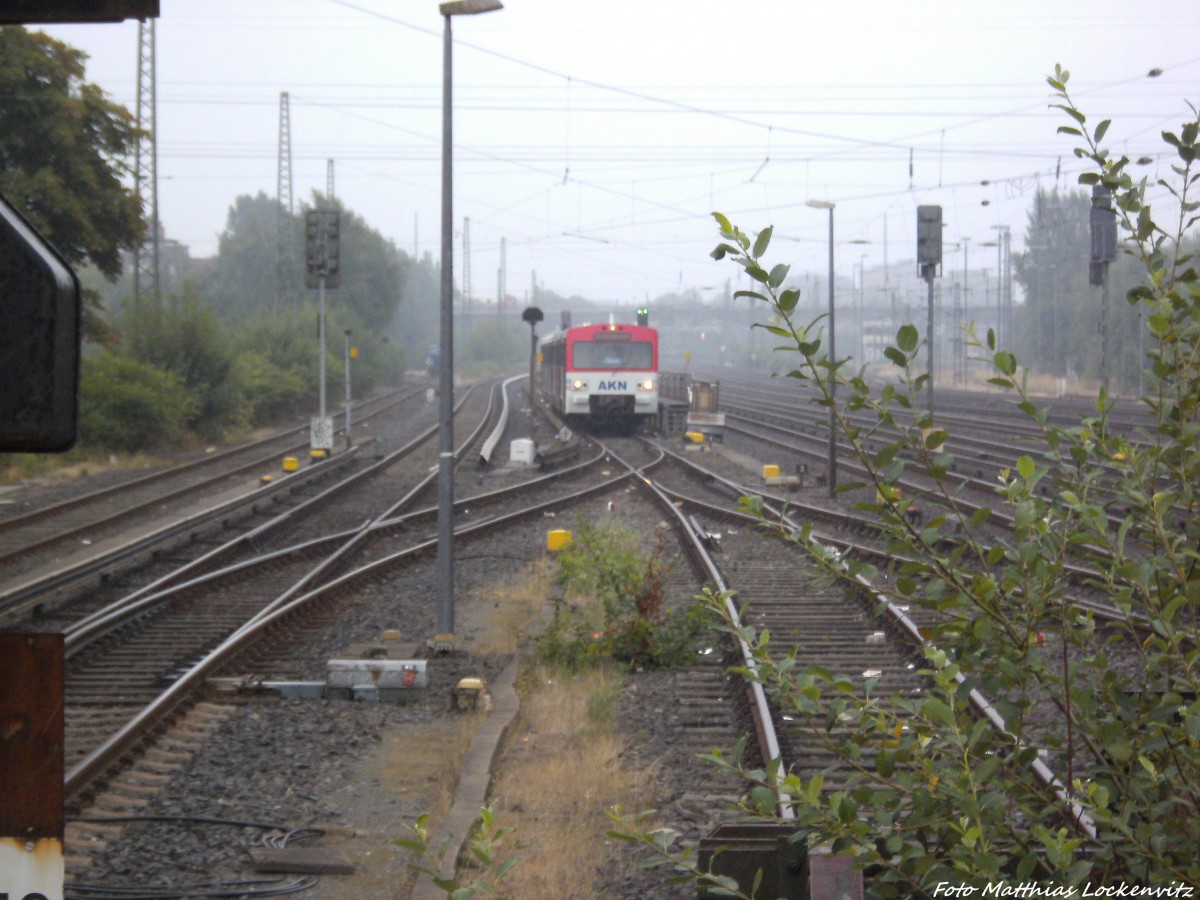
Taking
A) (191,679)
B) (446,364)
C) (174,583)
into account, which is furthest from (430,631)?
(174,583)

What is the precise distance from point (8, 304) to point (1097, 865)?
265 cm

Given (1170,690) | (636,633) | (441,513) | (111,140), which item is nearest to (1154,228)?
(1170,690)

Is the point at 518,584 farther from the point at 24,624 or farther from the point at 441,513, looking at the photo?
the point at 24,624

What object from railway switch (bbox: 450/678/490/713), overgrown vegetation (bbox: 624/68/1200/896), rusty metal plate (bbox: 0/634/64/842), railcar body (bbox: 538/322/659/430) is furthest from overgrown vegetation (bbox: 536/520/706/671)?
railcar body (bbox: 538/322/659/430)

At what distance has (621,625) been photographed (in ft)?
33.0

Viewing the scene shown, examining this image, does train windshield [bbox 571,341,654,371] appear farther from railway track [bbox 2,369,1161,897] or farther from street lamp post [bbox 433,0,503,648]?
street lamp post [bbox 433,0,503,648]

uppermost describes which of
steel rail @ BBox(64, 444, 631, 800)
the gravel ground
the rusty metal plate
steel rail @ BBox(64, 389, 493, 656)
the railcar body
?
the railcar body

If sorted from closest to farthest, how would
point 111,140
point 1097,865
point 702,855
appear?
point 1097,865
point 702,855
point 111,140

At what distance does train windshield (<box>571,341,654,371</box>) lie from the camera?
102ft

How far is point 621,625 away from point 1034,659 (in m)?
7.19

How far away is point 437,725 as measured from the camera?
27.5 ft

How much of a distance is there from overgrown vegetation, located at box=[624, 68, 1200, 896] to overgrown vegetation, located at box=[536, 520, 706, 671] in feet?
17.8

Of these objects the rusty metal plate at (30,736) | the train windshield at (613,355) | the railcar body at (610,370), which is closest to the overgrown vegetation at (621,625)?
the rusty metal plate at (30,736)

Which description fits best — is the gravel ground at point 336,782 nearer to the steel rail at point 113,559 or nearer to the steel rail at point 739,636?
the steel rail at point 739,636
